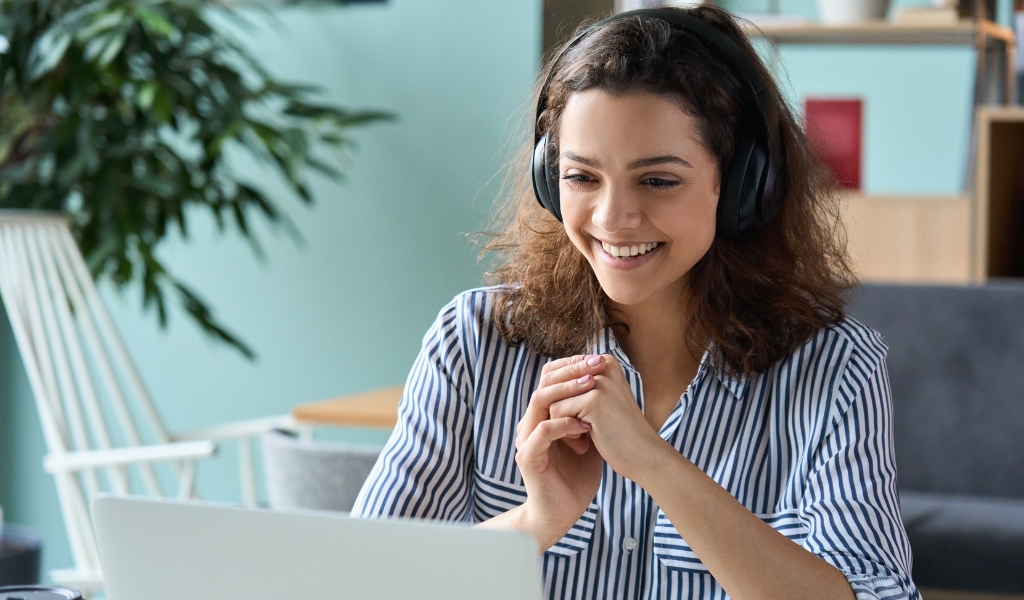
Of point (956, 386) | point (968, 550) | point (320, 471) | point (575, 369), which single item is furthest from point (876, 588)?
point (956, 386)

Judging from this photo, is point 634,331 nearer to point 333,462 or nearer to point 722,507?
point 722,507

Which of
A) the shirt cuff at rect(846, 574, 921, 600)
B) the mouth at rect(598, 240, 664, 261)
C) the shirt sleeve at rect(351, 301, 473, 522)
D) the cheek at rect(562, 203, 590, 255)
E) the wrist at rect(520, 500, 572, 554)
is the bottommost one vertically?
the shirt cuff at rect(846, 574, 921, 600)

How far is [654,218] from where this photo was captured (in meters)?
0.94

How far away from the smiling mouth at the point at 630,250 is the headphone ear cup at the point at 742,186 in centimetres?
8

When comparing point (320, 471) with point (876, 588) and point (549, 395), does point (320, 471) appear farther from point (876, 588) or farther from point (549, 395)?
point (876, 588)

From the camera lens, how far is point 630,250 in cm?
96

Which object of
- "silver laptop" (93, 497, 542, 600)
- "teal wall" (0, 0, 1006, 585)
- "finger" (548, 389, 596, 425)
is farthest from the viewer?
"teal wall" (0, 0, 1006, 585)

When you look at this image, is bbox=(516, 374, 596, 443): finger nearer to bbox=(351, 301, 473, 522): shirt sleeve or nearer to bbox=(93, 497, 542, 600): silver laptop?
bbox=(351, 301, 473, 522): shirt sleeve

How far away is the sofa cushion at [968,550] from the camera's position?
71.7 inches

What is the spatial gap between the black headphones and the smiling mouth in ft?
0.28

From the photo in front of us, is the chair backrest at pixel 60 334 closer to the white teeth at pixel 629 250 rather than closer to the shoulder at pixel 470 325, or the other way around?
the shoulder at pixel 470 325

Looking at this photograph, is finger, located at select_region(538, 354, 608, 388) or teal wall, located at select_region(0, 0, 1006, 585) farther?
teal wall, located at select_region(0, 0, 1006, 585)

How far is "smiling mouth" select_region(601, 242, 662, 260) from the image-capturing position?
96 cm

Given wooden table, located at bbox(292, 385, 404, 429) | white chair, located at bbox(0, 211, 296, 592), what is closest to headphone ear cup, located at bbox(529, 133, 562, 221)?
wooden table, located at bbox(292, 385, 404, 429)
